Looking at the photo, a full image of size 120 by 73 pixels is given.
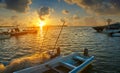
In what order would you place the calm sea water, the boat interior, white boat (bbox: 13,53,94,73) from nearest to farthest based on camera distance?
white boat (bbox: 13,53,94,73) < the boat interior < the calm sea water

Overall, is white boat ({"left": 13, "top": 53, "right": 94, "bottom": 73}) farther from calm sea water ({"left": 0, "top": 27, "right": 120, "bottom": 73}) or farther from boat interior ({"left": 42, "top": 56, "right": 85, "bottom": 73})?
calm sea water ({"left": 0, "top": 27, "right": 120, "bottom": 73})

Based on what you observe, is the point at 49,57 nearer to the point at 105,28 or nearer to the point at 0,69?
the point at 0,69

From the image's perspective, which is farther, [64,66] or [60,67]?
[60,67]

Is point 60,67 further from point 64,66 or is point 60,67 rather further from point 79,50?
point 79,50

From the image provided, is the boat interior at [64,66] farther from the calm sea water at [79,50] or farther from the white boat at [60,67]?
the calm sea water at [79,50]

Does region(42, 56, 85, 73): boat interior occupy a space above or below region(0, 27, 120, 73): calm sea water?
above

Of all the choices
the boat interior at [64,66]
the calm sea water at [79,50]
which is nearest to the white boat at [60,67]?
the boat interior at [64,66]

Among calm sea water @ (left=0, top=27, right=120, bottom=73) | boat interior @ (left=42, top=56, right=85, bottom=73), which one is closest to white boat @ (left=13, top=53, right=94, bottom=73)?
boat interior @ (left=42, top=56, right=85, bottom=73)

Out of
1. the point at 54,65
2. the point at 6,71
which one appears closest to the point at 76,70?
the point at 54,65

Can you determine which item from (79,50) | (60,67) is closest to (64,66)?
(60,67)

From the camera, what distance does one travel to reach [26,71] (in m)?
13.0

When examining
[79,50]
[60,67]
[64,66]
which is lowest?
[79,50]

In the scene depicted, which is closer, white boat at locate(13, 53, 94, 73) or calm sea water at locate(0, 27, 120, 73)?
white boat at locate(13, 53, 94, 73)

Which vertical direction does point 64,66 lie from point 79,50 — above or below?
above
